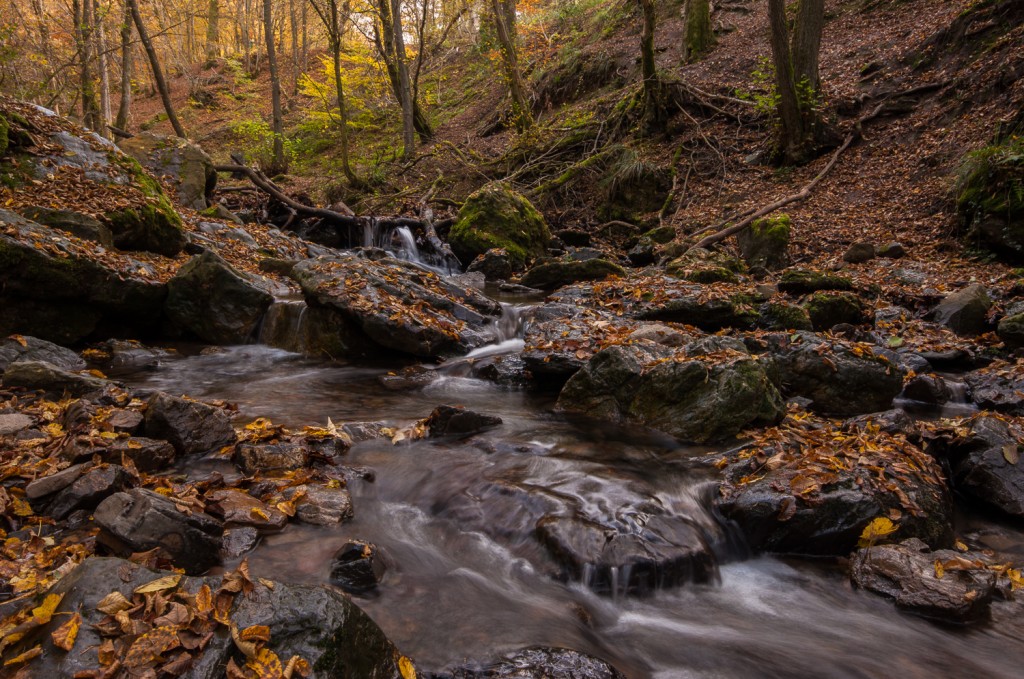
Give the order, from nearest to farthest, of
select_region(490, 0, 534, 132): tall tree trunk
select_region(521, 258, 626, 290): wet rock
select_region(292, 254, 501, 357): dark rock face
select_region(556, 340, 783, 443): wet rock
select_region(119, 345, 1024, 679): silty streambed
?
select_region(119, 345, 1024, 679): silty streambed → select_region(556, 340, 783, 443): wet rock → select_region(292, 254, 501, 357): dark rock face → select_region(521, 258, 626, 290): wet rock → select_region(490, 0, 534, 132): tall tree trunk

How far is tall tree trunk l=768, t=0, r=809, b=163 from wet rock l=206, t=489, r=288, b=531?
1381cm

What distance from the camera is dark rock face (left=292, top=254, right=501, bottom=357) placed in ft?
24.6

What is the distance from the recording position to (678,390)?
5.54m

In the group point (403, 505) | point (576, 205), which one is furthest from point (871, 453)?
point (576, 205)

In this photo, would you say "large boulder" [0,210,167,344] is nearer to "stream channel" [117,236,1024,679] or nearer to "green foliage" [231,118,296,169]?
"stream channel" [117,236,1024,679]

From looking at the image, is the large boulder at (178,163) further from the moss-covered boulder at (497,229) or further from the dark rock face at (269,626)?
the dark rock face at (269,626)

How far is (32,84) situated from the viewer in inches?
636

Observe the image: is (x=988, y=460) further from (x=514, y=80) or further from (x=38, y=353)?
(x=514, y=80)

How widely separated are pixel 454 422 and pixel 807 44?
43.1ft

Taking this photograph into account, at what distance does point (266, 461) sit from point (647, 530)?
2.80m

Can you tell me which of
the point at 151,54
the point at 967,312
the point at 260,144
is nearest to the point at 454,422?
the point at 967,312

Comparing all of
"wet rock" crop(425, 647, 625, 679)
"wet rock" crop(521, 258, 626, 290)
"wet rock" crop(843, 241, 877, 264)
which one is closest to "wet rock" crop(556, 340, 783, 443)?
"wet rock" crop(425, 647, 625, 679)

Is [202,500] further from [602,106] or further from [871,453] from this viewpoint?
[602,106]

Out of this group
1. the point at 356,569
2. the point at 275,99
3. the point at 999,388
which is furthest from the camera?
the point at 275,99
